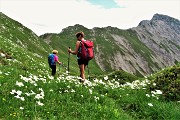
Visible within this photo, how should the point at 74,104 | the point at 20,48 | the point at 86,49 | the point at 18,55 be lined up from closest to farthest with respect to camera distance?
the point at 74,104
the point at 86,49
the point at 18,55
the point at 20,48

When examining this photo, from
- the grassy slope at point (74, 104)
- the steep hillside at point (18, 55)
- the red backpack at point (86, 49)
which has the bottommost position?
the grassy slope at point (74, 104)

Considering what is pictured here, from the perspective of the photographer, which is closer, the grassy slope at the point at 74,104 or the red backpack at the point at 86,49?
the grassy slope at the point at 74,104

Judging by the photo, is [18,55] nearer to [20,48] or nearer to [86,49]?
[20,48]

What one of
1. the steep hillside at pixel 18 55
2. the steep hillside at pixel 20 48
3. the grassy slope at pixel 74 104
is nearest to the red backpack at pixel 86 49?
the grassy slope at pixel 74 104

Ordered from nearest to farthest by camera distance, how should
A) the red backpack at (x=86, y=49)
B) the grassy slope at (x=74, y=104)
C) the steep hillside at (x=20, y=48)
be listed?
the grassy slope at (x=74, y=104)
the red backpack at (x=86, y=49)
the steep hillside at (x=20, y=48)

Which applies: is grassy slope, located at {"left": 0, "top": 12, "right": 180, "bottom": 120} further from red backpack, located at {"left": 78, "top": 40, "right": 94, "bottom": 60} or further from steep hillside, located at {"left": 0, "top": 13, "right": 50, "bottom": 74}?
steep hillside, located at {"left": 0, "top": 13, "right": 50, "bottom": 74}

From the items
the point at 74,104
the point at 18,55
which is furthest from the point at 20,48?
the point at 74,104

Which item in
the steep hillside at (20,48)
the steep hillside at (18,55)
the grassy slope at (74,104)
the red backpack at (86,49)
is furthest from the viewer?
the steep hillside at (20,48)

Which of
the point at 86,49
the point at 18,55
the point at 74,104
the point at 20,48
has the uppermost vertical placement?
the point at 20,48

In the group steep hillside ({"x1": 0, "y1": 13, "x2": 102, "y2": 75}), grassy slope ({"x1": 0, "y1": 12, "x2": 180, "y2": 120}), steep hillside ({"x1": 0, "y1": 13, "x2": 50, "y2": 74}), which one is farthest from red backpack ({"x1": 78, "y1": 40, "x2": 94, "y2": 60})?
steep hillside ({"x1": 0, "y1": 13, "x2": 102, "y2": 75})

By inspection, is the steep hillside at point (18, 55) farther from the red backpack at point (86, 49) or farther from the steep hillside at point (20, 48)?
the red backpack at point (86, 49)

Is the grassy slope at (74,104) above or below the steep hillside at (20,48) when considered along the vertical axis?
below

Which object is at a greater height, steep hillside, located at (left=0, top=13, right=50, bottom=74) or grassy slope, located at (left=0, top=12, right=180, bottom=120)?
steep hillside, located at (left=0, top=13, right=50, bottom=74)

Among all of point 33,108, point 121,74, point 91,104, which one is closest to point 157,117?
point 91,104
